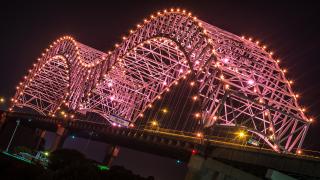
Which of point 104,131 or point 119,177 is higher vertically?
point 104,131

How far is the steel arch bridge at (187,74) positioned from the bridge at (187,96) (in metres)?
0.20

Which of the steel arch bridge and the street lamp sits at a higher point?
the steel arch bridge

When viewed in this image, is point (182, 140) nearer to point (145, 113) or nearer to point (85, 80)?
point (145, 113)

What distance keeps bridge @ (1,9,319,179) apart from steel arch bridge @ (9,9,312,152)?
0.20 meters

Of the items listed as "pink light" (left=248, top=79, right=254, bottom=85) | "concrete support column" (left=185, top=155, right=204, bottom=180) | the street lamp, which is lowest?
"concrete support column" (left=185, top=155, right=204, bottom=180)

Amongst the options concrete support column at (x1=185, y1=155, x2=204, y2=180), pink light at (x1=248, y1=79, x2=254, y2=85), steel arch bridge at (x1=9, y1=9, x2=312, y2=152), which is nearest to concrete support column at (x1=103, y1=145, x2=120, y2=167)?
steel arch bridge at (x1=9, y1=9, x2=312, y2=152)

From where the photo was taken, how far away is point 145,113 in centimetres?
12962

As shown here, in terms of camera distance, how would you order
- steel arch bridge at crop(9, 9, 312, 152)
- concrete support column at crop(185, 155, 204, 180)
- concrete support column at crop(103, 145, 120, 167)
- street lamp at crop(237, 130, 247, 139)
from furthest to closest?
concrete support column at crop(103, 145, 120, 167) < steel arch bridge at crop(9, 9, 312, 152) < street lamp at crop(237, 130, 247, 139) < concrete support column at crop(185, 155, 204, 180)

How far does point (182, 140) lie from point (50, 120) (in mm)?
70031

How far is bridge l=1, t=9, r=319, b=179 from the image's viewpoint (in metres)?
64.3

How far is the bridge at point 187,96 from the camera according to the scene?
64.3 m

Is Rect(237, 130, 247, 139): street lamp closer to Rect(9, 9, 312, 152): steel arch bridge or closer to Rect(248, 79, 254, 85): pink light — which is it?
Rect(9, 9, 312, 152): steel arch bridge

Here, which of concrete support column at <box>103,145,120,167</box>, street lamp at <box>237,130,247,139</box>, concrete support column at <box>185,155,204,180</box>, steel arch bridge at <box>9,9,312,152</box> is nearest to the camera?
concrete support column at <box>185,155,204,180</box>

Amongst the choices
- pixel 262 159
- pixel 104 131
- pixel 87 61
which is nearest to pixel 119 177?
pixel 262 159
